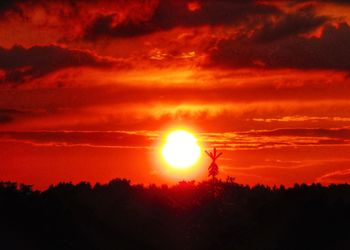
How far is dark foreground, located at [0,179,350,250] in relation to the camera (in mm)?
141875

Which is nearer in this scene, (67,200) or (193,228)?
(67,200)

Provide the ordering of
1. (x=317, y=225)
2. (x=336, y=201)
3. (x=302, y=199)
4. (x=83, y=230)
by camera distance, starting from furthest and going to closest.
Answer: (x=302, y=199), (x=336, y=201), (x=317, y=225), (x=83, y=230)

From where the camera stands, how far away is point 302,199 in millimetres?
187750

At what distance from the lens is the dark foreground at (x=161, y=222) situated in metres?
142

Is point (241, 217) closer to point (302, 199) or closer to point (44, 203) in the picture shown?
point (302, 199)

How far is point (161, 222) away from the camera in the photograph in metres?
184

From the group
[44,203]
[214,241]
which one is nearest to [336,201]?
[214,241]

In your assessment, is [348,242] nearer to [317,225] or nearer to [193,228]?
[317,225]

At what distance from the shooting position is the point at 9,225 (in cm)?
13588

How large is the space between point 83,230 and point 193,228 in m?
39.1

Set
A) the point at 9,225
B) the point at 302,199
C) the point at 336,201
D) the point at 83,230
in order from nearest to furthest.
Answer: the point at 9,225
the point at 83,230
the point at 336,201
the point at 302,199

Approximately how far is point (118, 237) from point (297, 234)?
2806 cm

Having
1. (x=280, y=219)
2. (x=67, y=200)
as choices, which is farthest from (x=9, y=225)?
(x=280, y=219)

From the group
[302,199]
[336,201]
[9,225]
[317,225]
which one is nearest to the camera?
[9,225]
